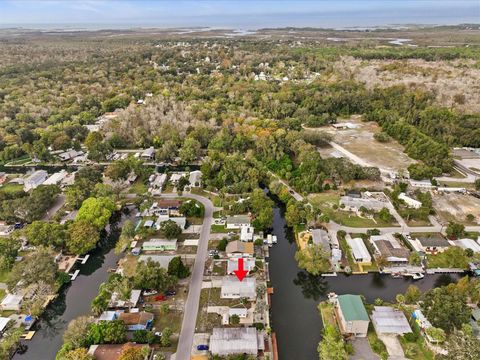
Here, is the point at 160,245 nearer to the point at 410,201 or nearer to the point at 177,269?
the point at 177,269

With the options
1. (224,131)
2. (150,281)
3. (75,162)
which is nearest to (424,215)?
(150,281)

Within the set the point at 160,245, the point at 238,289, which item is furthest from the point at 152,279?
the point at 238,289

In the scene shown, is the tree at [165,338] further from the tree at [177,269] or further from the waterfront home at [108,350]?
the tree at [177,269]

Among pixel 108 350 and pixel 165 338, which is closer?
pixel 108 350

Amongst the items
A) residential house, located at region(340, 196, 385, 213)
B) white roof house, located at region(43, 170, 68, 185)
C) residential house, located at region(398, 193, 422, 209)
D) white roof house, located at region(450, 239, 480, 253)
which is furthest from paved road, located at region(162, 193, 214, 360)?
white roof house, located at region(450, 239, 480, 253)

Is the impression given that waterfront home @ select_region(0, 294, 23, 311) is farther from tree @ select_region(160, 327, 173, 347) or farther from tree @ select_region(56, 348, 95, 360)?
tree @ select_region(160, 327, 173, 347)

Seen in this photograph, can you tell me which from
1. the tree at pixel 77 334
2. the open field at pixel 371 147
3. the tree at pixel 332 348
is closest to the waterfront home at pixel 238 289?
the tree at pixel 332 348

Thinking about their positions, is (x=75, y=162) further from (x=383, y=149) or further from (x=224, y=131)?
(x=383, y=149)
